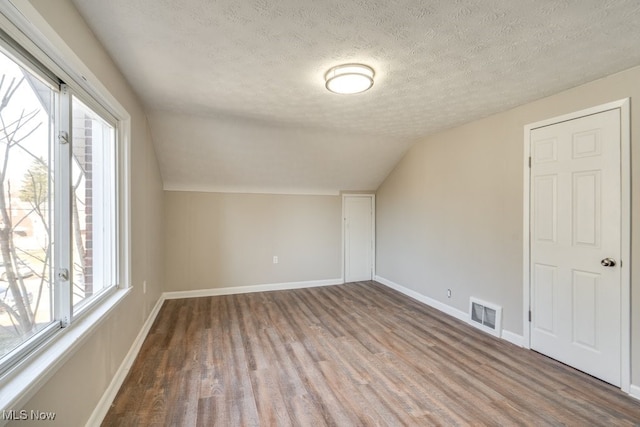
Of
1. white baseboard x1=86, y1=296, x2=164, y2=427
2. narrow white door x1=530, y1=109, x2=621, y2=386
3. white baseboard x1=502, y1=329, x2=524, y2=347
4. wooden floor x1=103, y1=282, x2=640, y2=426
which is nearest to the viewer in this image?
white baseboard x1=86, y1=296, x2=164, y2=427

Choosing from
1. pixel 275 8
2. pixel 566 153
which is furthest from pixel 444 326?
pixel 275 8

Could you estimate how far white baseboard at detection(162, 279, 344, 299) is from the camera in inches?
168

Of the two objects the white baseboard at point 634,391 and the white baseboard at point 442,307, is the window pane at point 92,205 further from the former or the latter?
the white baseboard at point 634,391

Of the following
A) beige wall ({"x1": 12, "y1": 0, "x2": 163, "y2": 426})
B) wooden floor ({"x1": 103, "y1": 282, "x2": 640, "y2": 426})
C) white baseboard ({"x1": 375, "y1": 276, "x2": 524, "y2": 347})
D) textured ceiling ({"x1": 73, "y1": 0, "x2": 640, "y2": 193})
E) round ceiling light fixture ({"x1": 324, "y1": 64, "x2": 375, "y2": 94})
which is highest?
textured ceiling ({"x1": 73, "y1": 0, "x2": 640, "y2": 193})

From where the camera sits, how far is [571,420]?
1.82 m

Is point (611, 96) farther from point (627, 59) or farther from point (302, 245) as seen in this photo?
point (302, 245)

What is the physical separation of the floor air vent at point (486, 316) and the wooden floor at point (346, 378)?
0.44 feet

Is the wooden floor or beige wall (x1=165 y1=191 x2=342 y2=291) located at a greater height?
beige wall (x1=165 y1=191 x2=342 y2=291)

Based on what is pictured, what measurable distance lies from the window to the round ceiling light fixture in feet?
5.35

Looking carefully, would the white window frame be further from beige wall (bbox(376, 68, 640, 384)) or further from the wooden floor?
beige wall (bbox(376, 68, 640, 384))

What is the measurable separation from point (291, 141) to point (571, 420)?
3701mm

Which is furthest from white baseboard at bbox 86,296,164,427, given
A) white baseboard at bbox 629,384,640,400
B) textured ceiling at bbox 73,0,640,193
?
white baseboard at bbox 629,384,640,400

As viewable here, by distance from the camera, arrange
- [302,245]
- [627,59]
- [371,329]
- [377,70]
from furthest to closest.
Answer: [302,245]
[371,329]
[377,70]
[627,59]

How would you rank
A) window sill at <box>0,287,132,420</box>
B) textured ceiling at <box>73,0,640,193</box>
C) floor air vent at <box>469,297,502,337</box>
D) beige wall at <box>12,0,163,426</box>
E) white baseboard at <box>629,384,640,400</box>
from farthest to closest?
floor air vent at <box>469,297,502,337</box> < white baseboard at <box>629,384,640,400</box> < textured ceiling at <box>73,0,640,193</box> < beige wall at <box>12,0,163,426</box> < window sill at <box>0,287,132,420</box>
